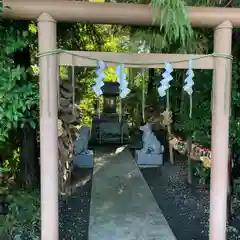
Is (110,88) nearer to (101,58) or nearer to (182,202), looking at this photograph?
(182,202)

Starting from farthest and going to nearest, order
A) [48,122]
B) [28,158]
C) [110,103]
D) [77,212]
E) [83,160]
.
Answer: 1. [110,103]
2. [83,160]
3. [77,212]
4. [28,158]
5. [48,122]

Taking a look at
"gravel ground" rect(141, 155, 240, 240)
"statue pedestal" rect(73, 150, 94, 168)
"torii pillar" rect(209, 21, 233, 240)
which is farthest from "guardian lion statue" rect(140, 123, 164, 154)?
"torii pillar" rect(209, 21, 233, 240)

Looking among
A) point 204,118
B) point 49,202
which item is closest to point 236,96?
point 204,118

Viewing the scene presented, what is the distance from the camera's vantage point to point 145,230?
4031 millimetres

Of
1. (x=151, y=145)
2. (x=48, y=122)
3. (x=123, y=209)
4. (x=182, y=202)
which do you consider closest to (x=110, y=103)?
(x=151, y=145)

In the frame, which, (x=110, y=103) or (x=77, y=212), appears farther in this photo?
(x=110, y=103)

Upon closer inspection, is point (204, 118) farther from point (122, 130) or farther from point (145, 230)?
point (122, 130)

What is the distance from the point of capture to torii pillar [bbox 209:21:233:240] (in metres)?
2.88

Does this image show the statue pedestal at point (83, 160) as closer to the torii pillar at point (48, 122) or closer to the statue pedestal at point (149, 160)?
the statue pedestal at point (149, 160)

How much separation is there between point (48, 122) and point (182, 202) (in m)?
3.06

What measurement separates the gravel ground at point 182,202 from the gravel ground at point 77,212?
3.39 ft

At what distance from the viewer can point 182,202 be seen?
5.19 metres

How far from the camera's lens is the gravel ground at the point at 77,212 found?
3.98m

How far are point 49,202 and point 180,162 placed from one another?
5648mm
